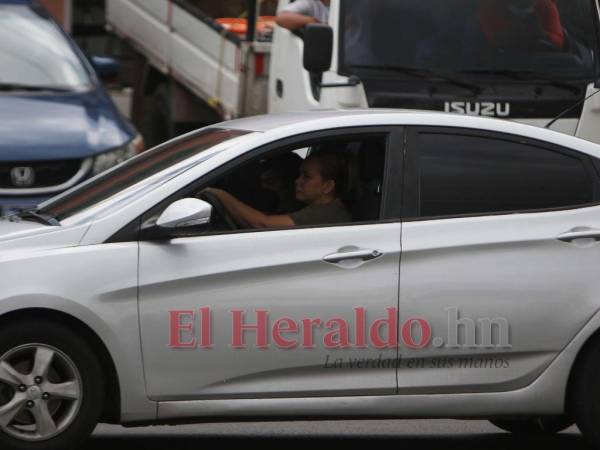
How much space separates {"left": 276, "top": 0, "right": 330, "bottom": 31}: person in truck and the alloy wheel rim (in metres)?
5.78

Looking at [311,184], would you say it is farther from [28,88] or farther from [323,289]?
[28,88]

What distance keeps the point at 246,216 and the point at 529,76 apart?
436 centimetres

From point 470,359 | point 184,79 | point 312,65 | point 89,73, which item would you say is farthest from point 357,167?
point 184,79

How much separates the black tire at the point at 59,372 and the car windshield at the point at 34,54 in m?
5.19

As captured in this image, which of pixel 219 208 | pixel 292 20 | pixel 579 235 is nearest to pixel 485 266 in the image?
pixel 579 235

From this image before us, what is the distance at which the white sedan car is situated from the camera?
19.6ft

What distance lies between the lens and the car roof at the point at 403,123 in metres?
6.39

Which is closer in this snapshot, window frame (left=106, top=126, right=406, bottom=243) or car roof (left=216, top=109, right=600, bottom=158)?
window frame (left=106, top=126, right=406, bottom=243)

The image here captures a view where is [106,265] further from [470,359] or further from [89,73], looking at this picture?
[89,73]

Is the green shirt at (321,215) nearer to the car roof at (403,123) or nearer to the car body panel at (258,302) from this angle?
the car body panel at (258,302)

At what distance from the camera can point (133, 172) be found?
6664 millimetres

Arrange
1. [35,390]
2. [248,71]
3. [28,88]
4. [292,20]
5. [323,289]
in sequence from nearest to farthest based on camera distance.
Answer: [35,390] < [323,289] < [28,88] < [292,20] < [248,71]

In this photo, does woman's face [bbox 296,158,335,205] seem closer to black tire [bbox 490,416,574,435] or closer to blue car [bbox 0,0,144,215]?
black tire [bbox 490,416,574,435]

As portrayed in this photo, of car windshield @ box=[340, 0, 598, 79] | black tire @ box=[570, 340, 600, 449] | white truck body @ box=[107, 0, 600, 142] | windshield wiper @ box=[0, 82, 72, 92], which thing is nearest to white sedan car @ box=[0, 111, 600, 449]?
black tire @ box=[570, 340, 600, 449]
